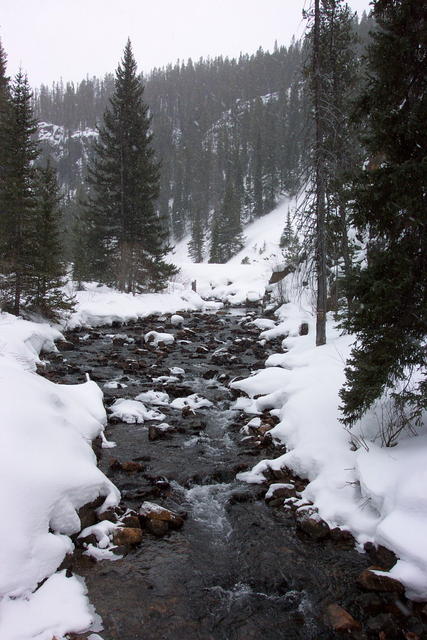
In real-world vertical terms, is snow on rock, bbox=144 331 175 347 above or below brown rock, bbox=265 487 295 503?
below

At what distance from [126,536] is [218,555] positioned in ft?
3.74

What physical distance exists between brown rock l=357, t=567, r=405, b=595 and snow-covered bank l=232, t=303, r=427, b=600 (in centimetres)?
7

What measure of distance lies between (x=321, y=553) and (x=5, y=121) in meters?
15.6

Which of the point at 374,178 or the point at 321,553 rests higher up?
the point at 374,178

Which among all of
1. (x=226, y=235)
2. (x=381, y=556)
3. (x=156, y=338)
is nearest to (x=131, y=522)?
(x=381, y=556)

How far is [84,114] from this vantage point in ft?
418

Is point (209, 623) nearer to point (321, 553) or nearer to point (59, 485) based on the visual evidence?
point (321, 553)

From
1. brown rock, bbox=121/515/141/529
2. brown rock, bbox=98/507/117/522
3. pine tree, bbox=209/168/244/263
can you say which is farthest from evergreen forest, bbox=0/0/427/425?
pine tree, bbox=209/168/244/263

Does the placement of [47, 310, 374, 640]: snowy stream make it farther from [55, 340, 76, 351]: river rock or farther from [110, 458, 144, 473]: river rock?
[55, 340, 76, 351]: river rock

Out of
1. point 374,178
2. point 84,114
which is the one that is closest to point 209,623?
point 374,178

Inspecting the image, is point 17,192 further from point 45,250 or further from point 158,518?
point 158,518

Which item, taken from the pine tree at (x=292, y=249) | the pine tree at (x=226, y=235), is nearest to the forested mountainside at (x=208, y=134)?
the pine tree at (x=226, y=235)

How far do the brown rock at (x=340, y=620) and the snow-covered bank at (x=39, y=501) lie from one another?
7.56 feet

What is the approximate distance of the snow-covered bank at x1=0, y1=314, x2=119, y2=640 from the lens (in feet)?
11.6
